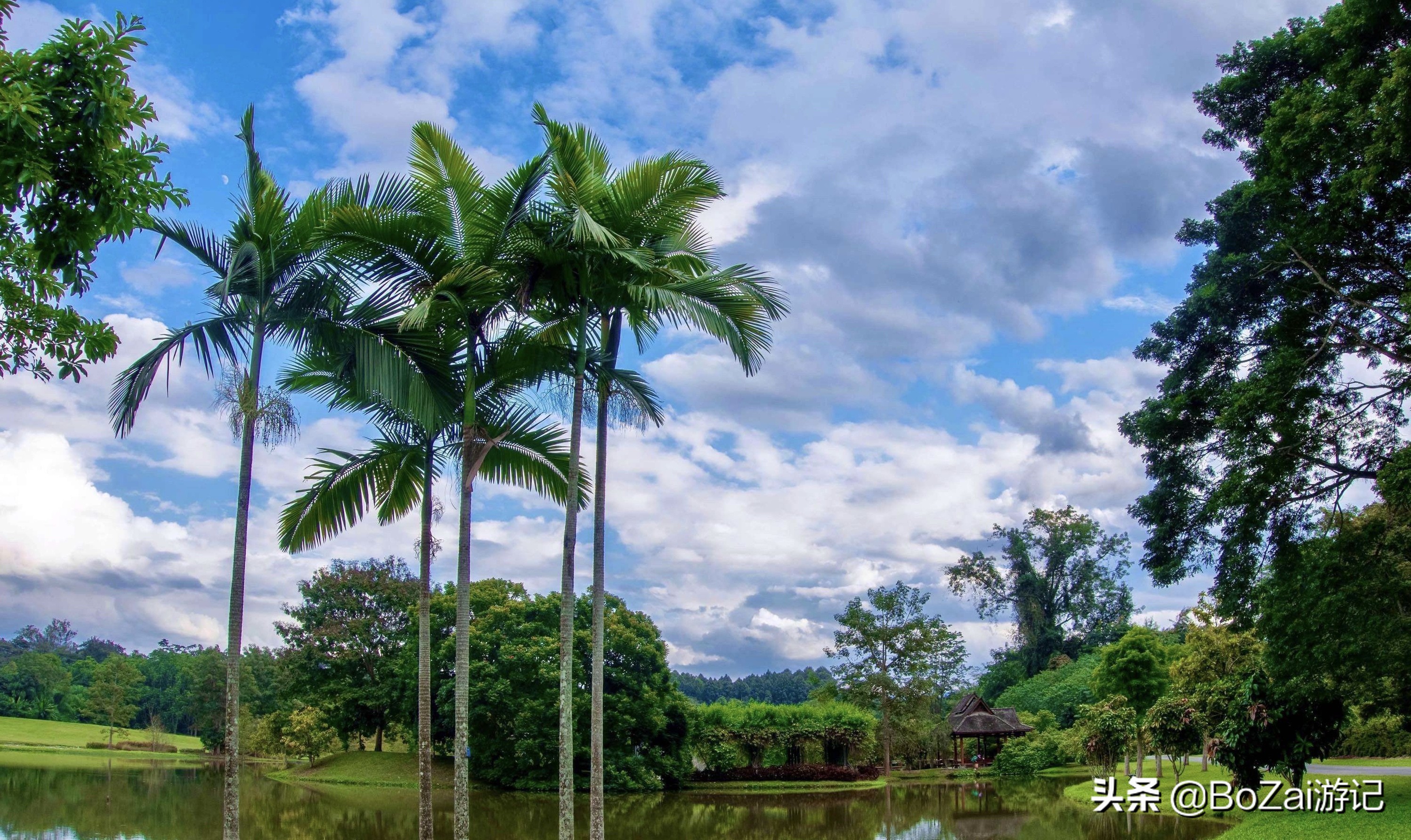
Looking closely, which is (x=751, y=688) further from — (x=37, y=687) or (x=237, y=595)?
(x=237, y=595)

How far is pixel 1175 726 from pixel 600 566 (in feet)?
64.9

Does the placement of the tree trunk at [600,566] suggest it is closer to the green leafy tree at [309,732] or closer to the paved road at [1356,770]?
the paved road at [1356,770]

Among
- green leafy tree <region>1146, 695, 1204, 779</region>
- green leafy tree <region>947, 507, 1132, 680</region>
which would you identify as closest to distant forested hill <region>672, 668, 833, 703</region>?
green leafy tree <region>947, 507, 1132, 680</region>

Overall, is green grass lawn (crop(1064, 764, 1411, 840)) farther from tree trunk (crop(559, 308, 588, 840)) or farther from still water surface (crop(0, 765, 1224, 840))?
tree trunk (crop(559, 308, 588, 840))

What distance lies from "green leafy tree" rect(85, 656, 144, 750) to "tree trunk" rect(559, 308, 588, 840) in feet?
212

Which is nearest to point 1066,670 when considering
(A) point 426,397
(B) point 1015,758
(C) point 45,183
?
(B) point 1015,758

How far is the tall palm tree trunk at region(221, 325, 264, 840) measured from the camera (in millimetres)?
9328

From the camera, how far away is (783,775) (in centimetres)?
3844

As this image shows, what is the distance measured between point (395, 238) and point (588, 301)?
2.29 metres

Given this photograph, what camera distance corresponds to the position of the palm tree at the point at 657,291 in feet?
35.3

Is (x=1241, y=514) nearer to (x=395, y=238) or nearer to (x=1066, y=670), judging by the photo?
(x=395, y=238)

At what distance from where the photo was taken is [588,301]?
36.9 feet

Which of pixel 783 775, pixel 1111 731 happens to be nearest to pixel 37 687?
pixel 783 775

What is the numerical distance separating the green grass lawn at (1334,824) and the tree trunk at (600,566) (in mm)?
10990
